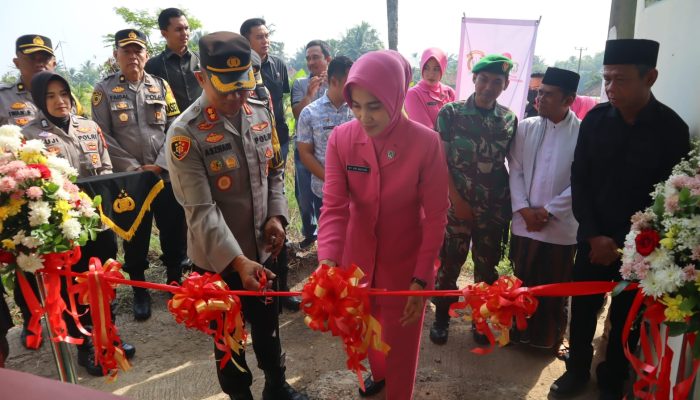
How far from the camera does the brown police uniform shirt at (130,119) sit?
4145 millimetres

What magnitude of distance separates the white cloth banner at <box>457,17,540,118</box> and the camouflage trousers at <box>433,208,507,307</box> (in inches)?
86.7

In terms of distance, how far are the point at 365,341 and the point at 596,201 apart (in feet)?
5.95

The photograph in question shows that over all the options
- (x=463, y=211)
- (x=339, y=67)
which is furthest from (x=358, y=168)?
(x=339, y=67)

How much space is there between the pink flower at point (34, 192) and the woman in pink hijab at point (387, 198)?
4.77 ft

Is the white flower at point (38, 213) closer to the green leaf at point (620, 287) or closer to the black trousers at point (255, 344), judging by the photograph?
the black trousers at point (255, 344)

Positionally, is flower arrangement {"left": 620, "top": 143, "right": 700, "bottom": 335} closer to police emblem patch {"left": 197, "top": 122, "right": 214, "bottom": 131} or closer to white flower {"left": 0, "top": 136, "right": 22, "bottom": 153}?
police emblem patch {"left": 197, "top": 122, "right": 214, "bottom": 131}

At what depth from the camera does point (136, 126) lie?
13.9 ft

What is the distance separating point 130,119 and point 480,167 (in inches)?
125

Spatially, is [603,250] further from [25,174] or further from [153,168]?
[153,168]

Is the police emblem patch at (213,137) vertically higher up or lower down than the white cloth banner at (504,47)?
lower down

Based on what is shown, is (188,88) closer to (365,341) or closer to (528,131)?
(528,131)

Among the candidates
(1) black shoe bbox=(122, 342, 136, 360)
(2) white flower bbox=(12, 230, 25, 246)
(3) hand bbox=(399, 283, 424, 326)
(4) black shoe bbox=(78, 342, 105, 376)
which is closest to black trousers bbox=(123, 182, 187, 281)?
(1) black shoe bbox=(122, 342, 136, 360)

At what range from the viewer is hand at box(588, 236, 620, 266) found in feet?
8.71

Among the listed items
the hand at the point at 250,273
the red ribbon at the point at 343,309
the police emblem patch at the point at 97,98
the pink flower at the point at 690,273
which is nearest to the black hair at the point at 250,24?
the police emblem patch at the point at 97,98
